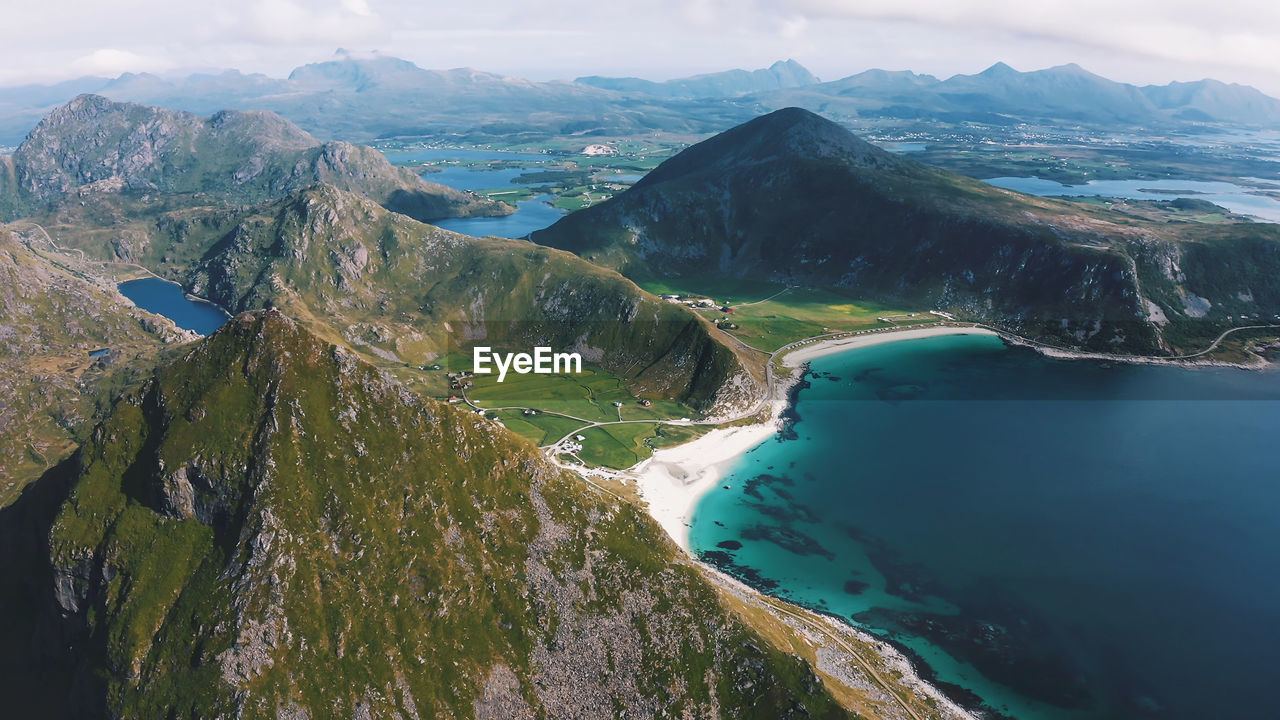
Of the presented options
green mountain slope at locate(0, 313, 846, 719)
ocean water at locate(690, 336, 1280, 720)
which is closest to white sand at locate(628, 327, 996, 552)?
ocean water at locate(690, 336, 1280, 720)

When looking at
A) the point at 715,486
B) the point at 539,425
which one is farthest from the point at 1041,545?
the point at 539,425

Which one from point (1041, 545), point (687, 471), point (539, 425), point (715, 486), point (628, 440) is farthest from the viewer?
point (539, 425)

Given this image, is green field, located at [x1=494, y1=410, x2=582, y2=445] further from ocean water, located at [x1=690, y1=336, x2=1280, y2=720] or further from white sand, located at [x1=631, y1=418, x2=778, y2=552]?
ocean water, located at [x1=690, y1=336, x2=1280, y2=720]

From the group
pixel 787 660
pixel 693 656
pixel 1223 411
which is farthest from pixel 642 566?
pixel 1223 411

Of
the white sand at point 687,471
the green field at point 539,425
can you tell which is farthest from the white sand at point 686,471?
the green field at point 539,425

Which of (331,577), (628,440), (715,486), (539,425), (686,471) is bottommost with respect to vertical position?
(715,486)

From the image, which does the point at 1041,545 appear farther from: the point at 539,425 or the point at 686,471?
the point at 539,425

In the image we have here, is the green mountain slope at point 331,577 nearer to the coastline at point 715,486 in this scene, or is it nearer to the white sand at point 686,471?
the coastline at point 715,486
